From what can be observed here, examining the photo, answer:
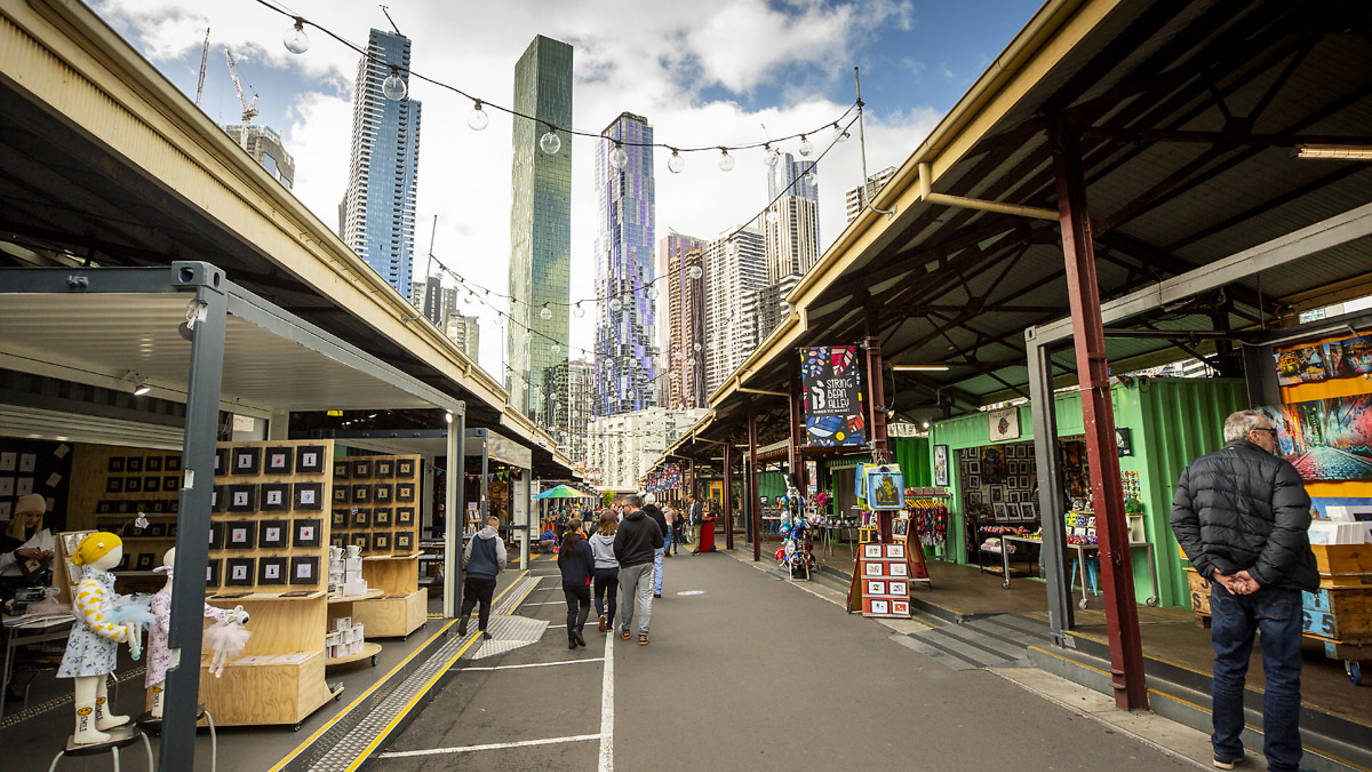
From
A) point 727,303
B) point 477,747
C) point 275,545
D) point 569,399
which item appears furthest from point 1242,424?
point 727,303

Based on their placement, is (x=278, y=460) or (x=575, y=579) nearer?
(x=278, y=460)

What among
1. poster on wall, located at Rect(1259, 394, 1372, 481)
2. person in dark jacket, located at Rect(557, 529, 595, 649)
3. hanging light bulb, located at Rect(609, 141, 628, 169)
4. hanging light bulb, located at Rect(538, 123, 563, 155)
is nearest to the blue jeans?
poster on wall, located at Rect(1259, 394, 1372, 481)

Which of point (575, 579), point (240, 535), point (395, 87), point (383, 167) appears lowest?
point (575, 579)

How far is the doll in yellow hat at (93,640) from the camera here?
12.0ft

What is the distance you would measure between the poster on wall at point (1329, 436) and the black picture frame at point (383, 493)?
10521 mm

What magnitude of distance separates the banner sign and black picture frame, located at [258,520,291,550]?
7.46 metres

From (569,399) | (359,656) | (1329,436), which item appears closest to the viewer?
(1329,436)

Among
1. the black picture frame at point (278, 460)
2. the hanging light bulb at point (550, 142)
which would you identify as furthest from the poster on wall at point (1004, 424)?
the black picture frame at point (278, 460)

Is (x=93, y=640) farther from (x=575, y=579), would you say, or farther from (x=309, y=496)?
(x=575, y=579)

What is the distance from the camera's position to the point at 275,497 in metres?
5.64

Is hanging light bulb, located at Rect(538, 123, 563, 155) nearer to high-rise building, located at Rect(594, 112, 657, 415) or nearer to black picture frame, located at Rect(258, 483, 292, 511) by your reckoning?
black picture frame, located at Rect(258, 483, 292, 511)

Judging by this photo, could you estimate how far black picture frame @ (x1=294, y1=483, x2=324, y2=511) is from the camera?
224 inches

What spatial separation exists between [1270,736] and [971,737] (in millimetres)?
1712

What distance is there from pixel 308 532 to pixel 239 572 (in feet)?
2.07
